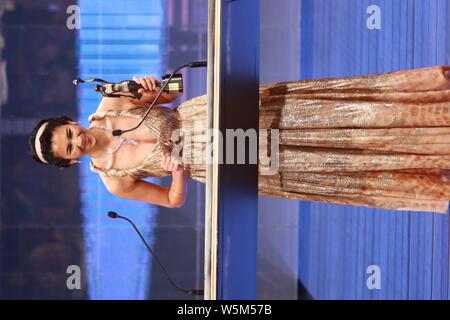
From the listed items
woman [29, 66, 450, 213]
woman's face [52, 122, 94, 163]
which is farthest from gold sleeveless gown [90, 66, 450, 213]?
woman's face [52, 122, 94, 163]

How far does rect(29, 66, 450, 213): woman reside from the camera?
228 cm

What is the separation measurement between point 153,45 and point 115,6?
30 centimetres

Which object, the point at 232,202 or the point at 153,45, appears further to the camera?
the point at 153,45

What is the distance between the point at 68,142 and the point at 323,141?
36.9 inches

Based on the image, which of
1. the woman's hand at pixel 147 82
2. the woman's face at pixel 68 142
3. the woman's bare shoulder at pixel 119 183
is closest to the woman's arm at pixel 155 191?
the woman's bare shoulder at pixel 119 183

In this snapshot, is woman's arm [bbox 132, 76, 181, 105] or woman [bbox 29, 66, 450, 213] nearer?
woman [bbox 29, 66, 450, 213]

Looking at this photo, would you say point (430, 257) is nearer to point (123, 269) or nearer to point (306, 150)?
point (306, 150)

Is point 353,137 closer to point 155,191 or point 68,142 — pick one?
point 155,191

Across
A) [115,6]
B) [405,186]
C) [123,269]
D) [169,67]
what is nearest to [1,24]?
[115,6]

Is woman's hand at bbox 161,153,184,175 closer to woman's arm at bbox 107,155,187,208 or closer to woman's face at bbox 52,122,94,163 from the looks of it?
woman's arm at bbox 107,155,187,208

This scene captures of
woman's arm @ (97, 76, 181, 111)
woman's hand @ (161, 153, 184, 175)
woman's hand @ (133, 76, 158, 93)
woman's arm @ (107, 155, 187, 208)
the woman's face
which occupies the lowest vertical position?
woman's arm @ (107, 155, 187, 208)

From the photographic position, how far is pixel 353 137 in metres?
2.35

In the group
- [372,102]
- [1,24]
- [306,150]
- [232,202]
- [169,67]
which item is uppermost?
[1,24]

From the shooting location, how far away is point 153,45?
378cm
